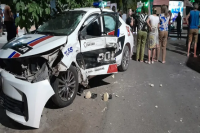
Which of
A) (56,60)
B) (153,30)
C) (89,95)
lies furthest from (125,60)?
(56,60)

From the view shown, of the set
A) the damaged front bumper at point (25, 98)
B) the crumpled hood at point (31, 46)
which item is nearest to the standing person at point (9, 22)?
the crumpled hood at point (31, 46)

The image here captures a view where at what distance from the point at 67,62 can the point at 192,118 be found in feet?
8.67

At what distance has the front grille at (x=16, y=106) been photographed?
3.76 m

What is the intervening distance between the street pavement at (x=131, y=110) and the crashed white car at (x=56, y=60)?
1.09 ft

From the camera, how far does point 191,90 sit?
19.3ft

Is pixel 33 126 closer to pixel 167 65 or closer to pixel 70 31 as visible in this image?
pixel 70 31

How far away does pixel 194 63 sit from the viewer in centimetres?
870

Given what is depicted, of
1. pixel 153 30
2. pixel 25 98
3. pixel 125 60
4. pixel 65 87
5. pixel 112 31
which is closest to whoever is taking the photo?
pixel 25 98

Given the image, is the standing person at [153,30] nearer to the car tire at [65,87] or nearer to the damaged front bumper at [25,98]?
the car tire at [65,87]

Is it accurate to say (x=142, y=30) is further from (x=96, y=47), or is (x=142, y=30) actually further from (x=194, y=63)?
(x=96, y=47)

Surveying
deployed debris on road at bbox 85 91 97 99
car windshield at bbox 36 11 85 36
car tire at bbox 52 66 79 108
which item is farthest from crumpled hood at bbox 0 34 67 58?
deployed debris on road at bbox 85 91 97 99

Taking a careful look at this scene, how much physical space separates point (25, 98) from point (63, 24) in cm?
230

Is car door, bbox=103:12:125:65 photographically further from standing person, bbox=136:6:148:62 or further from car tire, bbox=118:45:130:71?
standing person, bbox=136:6:148:62

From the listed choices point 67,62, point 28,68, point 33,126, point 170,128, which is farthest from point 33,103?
point 170,128
